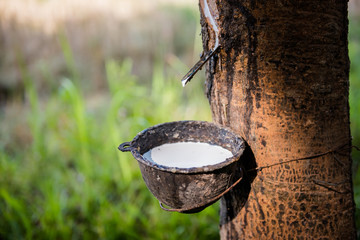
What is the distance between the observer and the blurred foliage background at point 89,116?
2.10 m

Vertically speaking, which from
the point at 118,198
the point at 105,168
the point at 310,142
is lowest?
the point at 118,198

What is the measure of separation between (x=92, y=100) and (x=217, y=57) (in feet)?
13.5

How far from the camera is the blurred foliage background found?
2102mm

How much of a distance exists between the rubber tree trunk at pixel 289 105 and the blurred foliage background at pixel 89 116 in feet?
3.70

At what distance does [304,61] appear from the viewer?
938mm

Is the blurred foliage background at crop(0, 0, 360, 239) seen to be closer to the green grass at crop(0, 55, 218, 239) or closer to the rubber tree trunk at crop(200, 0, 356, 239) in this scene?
the green grass at crop(0, 55, 218, 239)

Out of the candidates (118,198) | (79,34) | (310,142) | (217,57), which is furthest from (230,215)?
(79,34)

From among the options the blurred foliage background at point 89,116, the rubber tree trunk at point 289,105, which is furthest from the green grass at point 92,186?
the rubber tree trunk at point 289,105

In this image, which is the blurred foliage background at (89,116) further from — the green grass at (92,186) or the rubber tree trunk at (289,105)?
the rubber tree trunk at (289,105)

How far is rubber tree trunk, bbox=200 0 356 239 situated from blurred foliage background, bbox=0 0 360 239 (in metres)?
1.13

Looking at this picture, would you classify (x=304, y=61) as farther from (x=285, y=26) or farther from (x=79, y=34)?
(x=79, y=34)

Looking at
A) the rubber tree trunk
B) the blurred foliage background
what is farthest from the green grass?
the rubber tree trunk

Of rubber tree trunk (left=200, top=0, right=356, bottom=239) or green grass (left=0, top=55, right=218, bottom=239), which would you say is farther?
green grass (left=0, top=55, right=218, bottom=239)

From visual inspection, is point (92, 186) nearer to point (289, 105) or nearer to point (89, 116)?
point (89, 116)
